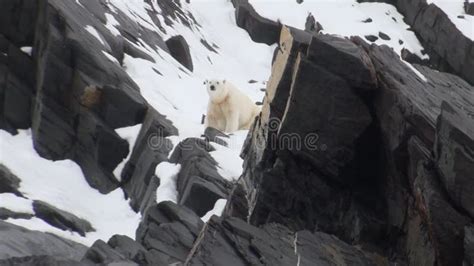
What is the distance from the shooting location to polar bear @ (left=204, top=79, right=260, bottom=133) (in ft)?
62.2

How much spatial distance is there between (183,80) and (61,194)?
431 inches

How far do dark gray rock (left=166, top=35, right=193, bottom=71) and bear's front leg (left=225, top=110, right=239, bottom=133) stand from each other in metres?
15.2

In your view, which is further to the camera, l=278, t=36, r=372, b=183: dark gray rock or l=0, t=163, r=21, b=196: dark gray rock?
l=0, t=163, r=21, b=196: dark gray rock

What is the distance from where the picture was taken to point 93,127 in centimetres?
2136

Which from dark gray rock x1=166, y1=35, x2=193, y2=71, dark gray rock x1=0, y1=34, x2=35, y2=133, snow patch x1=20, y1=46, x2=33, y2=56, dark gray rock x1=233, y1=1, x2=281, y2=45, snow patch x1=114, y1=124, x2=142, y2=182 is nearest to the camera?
snow patch x1=114, y1=124, x2=142, y2=182

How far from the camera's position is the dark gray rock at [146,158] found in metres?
18.5

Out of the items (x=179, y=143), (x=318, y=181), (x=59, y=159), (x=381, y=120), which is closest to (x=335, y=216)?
(x=318, y=181)

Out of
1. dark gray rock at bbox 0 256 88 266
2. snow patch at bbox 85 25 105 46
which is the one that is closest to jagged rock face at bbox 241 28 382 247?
dark gray rock at bbox 0 256 88 266

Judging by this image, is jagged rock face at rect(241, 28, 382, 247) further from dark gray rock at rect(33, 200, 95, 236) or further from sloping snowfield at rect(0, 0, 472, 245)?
dark gray rock at rect(33, 200, 95, 236)

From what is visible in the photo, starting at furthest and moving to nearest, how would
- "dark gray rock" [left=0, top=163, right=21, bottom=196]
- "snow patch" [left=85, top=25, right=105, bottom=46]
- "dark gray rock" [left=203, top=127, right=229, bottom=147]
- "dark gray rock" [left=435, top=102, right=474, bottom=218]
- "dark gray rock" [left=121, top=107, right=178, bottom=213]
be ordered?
"snow patch" [left=85, top=25, right=105, bottom=46], "dark gray rock" [left=121, top=107, right=178, bottom=213], "dark gray rock" [left=203, top=127, right=229, bottom=147], "dark gray rock" [left=0, top=163, right=21, bottom=196], "dark gray rock" [left=435, top=102, right=474, bottom=218]

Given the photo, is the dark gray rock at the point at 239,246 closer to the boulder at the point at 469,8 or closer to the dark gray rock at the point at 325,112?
the dark gray rock at the point at 325,112

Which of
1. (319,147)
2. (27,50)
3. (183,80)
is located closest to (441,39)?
(183,80)

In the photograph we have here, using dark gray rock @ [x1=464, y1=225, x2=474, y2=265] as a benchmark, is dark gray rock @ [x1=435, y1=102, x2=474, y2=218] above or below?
above

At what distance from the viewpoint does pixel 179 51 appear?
3466cm
